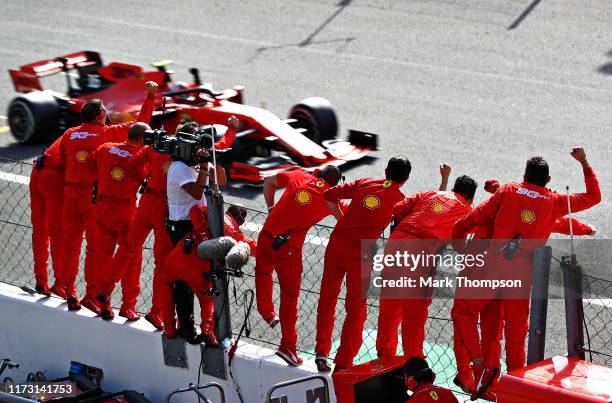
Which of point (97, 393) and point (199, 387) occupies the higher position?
point (199, 387)

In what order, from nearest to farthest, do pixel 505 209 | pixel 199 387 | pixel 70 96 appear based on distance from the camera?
pixel 199 387 → pixel 505 209 → pixel 70 96

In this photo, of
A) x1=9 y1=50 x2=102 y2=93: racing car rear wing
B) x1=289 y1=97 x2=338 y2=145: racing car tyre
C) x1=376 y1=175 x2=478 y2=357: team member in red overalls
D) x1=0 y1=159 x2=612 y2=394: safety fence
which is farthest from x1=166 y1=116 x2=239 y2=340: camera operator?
x1=9 y1=50 x2=102 y2=93: racing car rear wing

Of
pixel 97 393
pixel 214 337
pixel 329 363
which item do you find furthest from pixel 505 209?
pixel 97 393

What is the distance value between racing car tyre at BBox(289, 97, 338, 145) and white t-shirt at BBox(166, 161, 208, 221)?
5.63 meters

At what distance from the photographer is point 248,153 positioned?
13.5 m

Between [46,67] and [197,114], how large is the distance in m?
2.82

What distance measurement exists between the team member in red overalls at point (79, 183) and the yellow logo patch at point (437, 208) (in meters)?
2.66

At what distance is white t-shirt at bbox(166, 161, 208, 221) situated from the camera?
26.9 ft

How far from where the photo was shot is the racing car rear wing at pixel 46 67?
14852 millimetres

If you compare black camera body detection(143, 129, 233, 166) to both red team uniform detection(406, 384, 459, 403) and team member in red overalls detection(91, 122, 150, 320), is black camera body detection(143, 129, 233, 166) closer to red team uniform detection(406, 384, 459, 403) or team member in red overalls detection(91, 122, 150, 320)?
team member in red overalls detection(91, 122, 150, 320)

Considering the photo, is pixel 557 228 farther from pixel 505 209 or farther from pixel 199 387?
pixel 199 387

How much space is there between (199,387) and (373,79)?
34.7ft

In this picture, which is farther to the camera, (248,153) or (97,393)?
(248,153)

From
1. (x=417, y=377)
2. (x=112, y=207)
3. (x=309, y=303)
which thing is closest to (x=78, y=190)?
(x=112, y=207)
